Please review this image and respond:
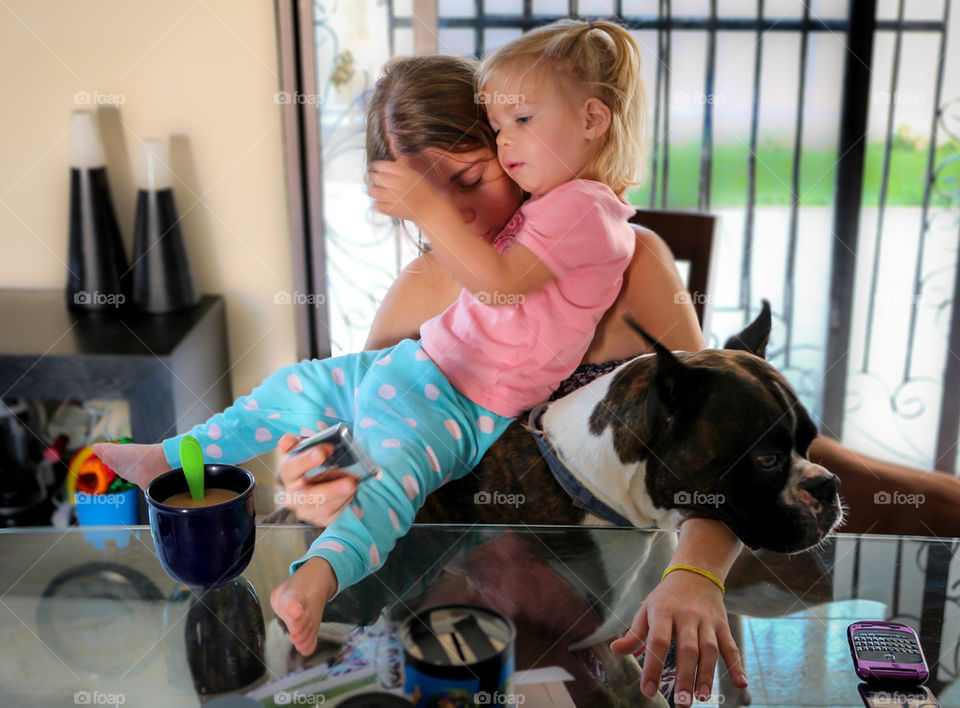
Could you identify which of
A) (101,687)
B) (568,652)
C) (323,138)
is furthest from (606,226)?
(101,687)

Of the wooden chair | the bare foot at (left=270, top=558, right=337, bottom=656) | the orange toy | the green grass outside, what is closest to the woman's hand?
the bare foot at (left=270, top=558, right=337, bottom=656)

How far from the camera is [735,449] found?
893 millimetres

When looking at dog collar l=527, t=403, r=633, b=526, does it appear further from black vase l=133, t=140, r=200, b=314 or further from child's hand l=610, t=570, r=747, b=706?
black vase l=133, t=140, r=200, b=314

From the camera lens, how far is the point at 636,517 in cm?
95

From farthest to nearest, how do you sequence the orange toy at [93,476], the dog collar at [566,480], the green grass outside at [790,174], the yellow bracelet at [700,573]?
the green grass outside at [790,174], the orange toy at [93,476], the dog collar at [566,480], the yellow bracelet at [700,573]

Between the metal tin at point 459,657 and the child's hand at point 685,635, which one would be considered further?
the child's hand at point 685,635

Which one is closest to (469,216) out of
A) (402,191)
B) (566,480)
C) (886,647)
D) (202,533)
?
(402,191)

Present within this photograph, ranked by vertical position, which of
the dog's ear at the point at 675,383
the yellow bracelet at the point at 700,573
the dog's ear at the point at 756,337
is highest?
the dog's ear at the point at 756,337

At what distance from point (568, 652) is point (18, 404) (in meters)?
0.97

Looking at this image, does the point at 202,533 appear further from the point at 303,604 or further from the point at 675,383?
the point at 675,383

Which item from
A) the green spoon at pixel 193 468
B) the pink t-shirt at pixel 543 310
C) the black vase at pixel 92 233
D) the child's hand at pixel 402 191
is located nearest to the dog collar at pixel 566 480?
the pink t-shirt at pixel 543 310

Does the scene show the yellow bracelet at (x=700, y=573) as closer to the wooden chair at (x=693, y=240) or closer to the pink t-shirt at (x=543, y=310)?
the pink t-shirt at (x=543, y=310)

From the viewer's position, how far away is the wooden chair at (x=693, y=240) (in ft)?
3.75

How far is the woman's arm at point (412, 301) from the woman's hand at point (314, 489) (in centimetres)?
16
